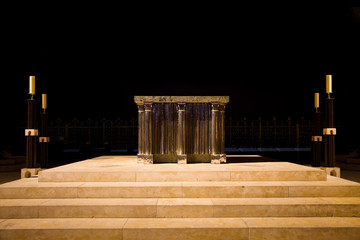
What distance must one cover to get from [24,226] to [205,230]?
99.6 inches

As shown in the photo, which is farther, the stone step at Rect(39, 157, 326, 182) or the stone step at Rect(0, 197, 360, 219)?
the stone step at Rect(39, 157, 326, 182)

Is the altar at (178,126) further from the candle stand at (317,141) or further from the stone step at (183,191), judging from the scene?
the candle stand at (317,141)

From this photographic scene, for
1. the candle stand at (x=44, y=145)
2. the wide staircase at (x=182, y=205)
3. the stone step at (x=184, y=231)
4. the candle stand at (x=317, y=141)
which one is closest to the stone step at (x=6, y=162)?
the candle stand at (x=44, y=145)

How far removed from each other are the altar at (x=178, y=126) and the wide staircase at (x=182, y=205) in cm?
142

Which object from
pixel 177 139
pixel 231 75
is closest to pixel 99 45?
pixel 231 75

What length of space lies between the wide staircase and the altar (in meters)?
1.42

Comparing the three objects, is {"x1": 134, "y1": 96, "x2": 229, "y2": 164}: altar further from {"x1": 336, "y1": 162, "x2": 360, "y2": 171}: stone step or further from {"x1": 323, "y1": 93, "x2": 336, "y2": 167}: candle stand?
{"x1": 336, "y1": 162, "x2": 360, "y2": 171}: stone step

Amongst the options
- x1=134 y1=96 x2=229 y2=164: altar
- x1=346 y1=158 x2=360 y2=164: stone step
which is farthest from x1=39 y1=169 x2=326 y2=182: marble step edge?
x1=346 y1=158 x2=360 y2=164: stone step

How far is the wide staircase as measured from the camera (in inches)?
148

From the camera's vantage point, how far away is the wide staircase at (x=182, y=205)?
12.3ft

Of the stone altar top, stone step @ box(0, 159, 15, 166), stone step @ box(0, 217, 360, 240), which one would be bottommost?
stone step @ box(0, 217, 360, 240)

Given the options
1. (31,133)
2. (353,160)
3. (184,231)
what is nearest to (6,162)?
(31,133)

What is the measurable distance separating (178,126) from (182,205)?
2757 mm

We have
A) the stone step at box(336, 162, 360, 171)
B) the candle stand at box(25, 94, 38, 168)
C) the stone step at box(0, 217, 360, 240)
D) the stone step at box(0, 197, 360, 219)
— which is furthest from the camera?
the stone step at box(336, 162, 360, 171)
